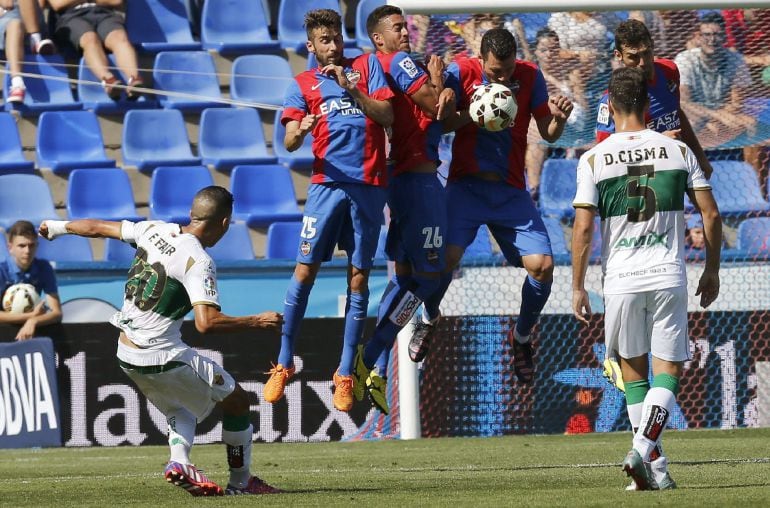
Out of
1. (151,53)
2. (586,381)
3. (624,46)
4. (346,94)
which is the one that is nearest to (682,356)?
(624,46)

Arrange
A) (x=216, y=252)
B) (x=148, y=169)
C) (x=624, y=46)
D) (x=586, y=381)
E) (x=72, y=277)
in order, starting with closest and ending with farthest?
(x=624, y=46) → (x=586, y=381) → (x=72, y=277) → (x=216, y=252) → (x=148, y=169)

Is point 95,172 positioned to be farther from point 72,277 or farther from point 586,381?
point 586,381

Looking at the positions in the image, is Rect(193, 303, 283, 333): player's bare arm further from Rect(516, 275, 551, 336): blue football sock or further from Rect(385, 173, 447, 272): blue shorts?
Rect(516, 275, 551, 336): blue football sock

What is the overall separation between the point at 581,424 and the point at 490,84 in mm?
4235

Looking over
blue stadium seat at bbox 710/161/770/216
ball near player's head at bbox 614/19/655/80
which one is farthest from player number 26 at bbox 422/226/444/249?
blue stadium seat at bbox 710/161/770/216

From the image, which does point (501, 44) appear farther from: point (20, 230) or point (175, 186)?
point (175, 186)

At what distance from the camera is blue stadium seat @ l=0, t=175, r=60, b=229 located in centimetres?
1567

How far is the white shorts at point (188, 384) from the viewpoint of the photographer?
7129 mm

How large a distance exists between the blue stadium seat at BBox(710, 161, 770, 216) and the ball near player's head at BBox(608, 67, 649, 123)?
6323 millimetres

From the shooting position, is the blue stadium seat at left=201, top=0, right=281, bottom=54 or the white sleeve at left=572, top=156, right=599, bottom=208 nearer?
the white sleeve at left=572, top=156, right=599, bottom=208

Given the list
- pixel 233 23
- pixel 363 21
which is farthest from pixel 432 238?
pixel 233 23

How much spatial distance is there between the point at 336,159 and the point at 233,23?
862cm

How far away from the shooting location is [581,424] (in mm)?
12383

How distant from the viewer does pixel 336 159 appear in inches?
365
